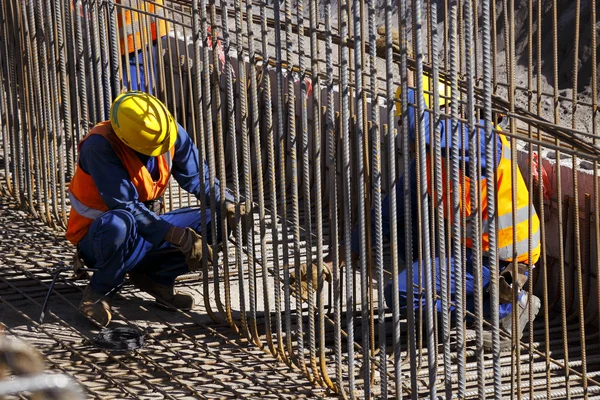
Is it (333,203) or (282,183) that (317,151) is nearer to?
(333,203)

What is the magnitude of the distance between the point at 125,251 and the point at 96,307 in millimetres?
322

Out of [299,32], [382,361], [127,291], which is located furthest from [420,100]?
[127,291]

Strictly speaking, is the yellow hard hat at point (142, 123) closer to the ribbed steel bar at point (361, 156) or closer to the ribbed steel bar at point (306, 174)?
the ribbed steel bar at point (306, 174)

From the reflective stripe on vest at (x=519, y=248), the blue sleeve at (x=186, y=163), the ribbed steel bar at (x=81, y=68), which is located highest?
the ribbed steel bar at (x=81, y=68)

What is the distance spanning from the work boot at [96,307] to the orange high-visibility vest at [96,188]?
0.33m

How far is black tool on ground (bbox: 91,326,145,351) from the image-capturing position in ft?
15.8

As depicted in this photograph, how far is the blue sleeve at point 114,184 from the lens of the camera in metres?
5.03

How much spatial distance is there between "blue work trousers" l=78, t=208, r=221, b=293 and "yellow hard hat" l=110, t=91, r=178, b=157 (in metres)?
0.36

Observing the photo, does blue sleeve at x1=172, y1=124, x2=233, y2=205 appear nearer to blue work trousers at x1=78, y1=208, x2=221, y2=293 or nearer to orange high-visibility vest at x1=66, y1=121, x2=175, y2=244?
orange high-visibility vest at x1=66, y1=121, x2=175, y2=244

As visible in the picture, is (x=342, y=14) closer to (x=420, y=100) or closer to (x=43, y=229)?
(x=420, y=100)

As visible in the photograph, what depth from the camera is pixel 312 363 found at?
4.47m

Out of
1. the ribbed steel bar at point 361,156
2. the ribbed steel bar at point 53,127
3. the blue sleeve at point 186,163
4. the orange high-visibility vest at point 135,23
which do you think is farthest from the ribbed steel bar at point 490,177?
Result: the ribbed steel bar at point 53,127

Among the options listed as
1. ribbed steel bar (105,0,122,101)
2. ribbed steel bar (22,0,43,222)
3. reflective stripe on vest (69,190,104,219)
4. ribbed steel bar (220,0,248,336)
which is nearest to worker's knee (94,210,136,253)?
reflective stripe on vest (69,190,104,219)

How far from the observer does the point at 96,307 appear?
5.13m
